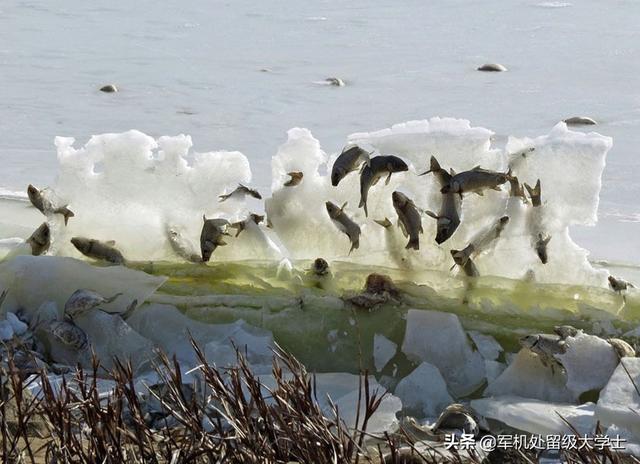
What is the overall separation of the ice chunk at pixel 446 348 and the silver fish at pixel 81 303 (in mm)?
981

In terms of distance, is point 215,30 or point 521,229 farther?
point 215,30

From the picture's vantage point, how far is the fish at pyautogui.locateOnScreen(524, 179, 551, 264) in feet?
13.2

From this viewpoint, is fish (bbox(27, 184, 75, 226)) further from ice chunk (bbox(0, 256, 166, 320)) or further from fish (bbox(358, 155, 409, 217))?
fish (bbox(358, 155, 409, 217))

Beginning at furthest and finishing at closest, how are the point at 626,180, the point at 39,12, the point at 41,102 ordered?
the point at 39,12 < the point at 41,102 < the point at 626,180

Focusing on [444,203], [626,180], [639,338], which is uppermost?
[444,203]

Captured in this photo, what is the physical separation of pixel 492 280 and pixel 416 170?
0.43 meters

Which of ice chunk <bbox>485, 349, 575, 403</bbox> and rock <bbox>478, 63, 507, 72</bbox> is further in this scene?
rock <bbox>478, 63, 507, 72</bbox>

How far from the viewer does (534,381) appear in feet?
12.2

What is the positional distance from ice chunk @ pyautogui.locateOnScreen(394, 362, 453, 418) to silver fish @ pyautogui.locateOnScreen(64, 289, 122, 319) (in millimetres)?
1003

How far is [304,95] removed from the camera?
25.4ft

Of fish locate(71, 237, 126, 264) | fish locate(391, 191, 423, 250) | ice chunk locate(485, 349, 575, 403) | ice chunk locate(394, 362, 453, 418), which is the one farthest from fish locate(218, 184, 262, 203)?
ice chunk locate(485, 349, 575, 403)

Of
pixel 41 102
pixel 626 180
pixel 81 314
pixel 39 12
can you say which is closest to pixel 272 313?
pixel 81 314

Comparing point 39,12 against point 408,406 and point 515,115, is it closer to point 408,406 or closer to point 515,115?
point 515,115

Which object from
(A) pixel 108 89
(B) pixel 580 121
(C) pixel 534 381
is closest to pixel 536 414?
(C) pixel 534 381
